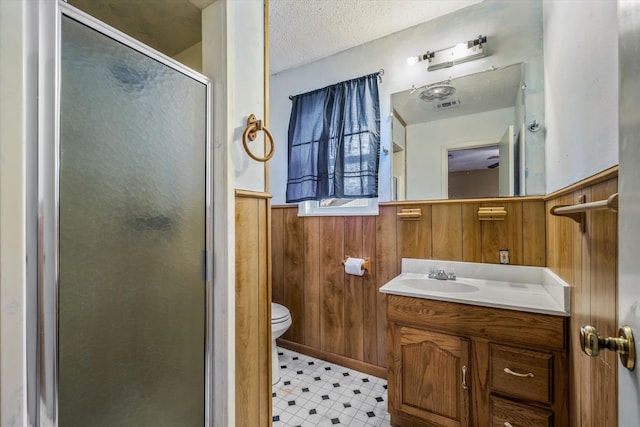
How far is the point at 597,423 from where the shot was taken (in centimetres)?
86

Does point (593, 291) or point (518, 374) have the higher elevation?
point (593, 291)

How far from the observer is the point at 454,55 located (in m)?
1.84

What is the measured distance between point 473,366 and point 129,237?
1.60 meters

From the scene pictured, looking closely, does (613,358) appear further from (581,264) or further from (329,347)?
(329,347)

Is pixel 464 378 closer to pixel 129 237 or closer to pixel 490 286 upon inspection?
pixel 490 286

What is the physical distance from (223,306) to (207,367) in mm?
219

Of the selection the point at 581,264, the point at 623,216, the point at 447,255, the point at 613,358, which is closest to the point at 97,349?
the point at 623,216

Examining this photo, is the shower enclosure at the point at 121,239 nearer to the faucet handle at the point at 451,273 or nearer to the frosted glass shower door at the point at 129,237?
the frosted glass shower door at the point at 129,237

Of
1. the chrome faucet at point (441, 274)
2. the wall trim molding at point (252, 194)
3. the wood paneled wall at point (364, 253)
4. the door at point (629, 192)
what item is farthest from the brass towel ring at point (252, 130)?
the chrome faucet at point (441, 274)

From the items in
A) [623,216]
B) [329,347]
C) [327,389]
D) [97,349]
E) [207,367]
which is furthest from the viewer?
[329,347]

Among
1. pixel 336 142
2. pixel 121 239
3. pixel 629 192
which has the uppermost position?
pixel 336 142

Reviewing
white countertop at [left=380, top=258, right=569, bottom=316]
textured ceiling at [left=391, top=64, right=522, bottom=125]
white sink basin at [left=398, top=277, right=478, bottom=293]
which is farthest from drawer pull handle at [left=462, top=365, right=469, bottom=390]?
textured ceiling at [left=391, top=64, right=522, bottom=125]

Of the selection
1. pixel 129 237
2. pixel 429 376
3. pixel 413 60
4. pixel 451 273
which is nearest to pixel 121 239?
pixel 129 237

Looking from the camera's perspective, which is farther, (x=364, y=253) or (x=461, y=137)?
(x=364, y=253)
